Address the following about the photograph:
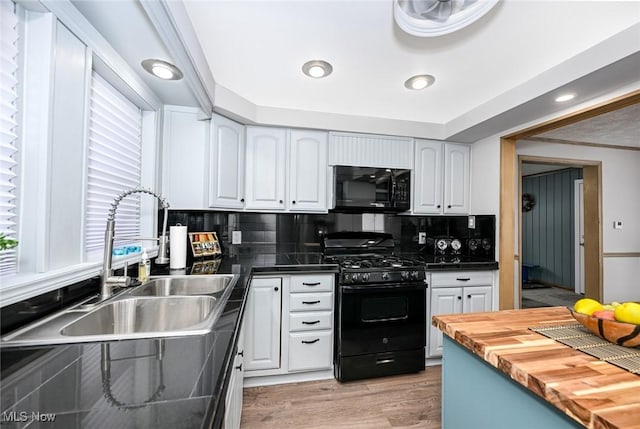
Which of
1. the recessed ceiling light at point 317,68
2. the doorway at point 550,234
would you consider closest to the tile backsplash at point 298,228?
the recessed ceiling light at point 317,68

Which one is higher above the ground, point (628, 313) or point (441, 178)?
point (441, 178)

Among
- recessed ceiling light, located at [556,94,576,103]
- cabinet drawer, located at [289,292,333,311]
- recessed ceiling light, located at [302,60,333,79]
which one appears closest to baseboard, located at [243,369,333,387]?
cabinet drawer, located at [289,292,333,311]

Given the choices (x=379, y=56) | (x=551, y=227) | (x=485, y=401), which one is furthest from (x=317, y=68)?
(x=551, y=227)

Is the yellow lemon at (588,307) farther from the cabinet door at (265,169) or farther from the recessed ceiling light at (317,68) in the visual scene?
the cabinet door at (265,169)

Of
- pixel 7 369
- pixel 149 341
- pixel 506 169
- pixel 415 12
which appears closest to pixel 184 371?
pixel 149 341

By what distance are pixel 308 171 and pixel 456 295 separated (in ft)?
5.96

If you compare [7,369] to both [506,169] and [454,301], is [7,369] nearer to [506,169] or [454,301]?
[454,301]

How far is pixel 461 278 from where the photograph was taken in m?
2.60

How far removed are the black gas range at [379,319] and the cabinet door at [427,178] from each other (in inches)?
31.9

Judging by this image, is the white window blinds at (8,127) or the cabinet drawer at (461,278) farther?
the cabinet drawer at (461,278)

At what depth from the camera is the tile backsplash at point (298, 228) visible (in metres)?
2.68

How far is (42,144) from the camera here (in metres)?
1.08

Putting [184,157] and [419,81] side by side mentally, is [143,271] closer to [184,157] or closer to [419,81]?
[184,157]

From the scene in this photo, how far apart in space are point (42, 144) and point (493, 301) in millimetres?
3345
